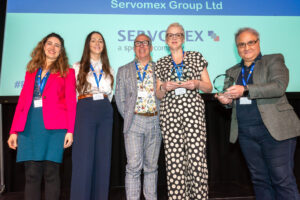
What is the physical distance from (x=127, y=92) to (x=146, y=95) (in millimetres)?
205

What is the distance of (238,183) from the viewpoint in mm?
3416

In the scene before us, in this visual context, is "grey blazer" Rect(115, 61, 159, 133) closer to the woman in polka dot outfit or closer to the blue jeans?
the blue jeans

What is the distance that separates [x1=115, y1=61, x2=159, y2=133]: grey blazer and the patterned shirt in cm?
4

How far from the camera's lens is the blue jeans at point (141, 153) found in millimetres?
2168

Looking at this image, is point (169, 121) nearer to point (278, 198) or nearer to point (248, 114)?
point (248, 114)

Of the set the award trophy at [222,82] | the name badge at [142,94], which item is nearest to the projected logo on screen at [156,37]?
the name badge at [142,94]

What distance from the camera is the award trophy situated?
1.75 meters

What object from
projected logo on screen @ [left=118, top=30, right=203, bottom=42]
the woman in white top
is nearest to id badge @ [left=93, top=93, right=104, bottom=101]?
the woman in white top

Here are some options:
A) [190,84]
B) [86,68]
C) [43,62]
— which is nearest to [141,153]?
[190,84]

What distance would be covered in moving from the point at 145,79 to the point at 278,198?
1.50 metres

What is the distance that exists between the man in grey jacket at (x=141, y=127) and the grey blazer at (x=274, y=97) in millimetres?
929

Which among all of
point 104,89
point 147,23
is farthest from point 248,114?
point 147,23

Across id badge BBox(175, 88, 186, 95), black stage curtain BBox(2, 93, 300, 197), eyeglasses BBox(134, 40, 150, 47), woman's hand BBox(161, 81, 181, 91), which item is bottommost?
black stage curtain BBox(2, 93, 300, 197)

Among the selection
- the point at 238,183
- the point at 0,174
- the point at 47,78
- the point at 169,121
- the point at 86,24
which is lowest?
the point at 238,183
